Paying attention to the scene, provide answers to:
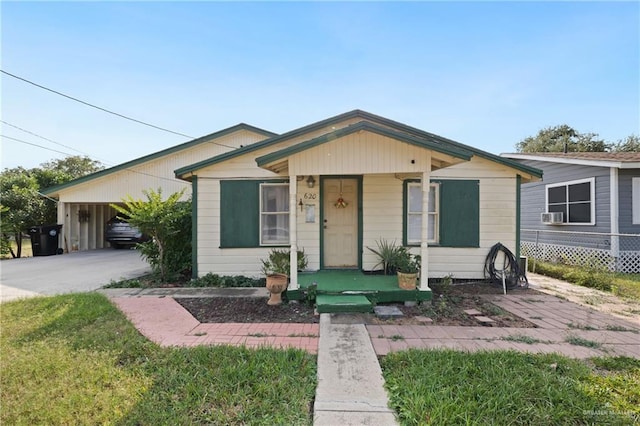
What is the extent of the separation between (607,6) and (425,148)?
587cm

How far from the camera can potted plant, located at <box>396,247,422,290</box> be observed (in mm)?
4887

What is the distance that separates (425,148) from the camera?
4633 millimetres

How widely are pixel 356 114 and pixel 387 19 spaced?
8.93 feet

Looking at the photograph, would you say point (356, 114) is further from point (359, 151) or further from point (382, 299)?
point (382, 299)

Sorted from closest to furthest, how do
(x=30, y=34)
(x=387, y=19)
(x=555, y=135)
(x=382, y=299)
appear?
(x=382, y=299) → (x=30, y=34) → (x=387, y=19) → (x=555, y=135)

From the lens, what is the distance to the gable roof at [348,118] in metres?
6.14

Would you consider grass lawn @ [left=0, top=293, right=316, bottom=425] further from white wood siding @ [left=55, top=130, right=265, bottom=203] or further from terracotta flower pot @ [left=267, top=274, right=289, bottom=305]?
white wood siding @ [left=55, top=130, right=265, bottom=203]

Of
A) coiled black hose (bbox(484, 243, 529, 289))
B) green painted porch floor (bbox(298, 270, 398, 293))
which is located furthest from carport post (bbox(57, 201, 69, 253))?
coiled black hose (bbox(484, 243, 529, 289))

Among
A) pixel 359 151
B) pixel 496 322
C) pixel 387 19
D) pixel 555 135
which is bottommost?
pixel 496 322

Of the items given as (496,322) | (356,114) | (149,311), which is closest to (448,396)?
(496,322)

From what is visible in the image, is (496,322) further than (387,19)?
No

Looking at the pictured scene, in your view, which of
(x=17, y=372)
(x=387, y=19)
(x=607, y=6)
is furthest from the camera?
(x=387, y=19)

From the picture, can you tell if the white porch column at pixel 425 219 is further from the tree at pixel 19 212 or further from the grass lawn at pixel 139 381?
the tree at pixel 19 212

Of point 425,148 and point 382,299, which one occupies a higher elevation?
point 425,148
